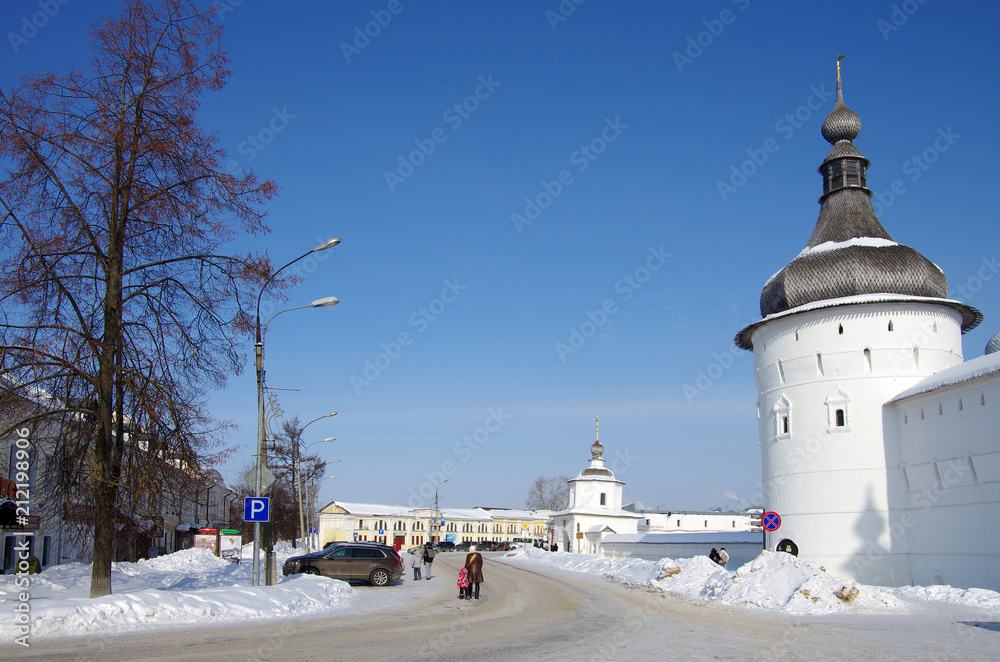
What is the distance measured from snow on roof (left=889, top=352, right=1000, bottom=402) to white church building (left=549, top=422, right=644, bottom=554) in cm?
4800

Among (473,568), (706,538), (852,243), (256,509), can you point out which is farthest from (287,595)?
(706,538)

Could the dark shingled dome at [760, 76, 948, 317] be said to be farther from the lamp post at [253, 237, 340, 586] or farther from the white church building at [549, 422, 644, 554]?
the white church building at [549, 422, 644, 554]

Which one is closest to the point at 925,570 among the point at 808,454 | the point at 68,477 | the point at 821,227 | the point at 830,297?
the point at 808,454

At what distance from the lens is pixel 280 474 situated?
46.8 meters

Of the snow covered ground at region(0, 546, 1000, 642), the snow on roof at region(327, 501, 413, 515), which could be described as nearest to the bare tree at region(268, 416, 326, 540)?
the snow covered ground at region(0, 546, 1000, 642)

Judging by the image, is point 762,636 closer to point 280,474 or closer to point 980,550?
point 980,550

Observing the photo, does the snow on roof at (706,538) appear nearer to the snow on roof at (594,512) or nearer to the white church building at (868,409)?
the white church building at (868,409)

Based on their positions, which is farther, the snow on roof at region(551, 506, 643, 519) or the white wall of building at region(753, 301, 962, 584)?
the snow on roof at region(551, 506, 643, 519)

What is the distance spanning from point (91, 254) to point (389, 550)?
1492cm

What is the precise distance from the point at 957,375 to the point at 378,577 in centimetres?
1921

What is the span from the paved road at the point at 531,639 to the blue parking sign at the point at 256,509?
2.91 meters

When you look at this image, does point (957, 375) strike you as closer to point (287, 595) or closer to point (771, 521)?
point (771, 521)

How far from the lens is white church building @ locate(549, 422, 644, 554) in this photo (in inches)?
2948

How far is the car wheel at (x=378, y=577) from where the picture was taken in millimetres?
24562
